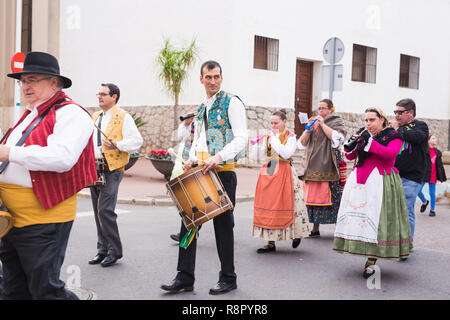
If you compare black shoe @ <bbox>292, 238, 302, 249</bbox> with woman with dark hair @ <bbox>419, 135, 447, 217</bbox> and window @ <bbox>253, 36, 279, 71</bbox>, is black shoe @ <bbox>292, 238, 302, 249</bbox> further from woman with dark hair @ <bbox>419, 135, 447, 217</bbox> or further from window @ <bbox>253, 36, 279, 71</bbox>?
window @ <bbox>253, 36, 279, 71</bbox>

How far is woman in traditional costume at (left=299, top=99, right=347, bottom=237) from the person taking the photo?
23.4ft

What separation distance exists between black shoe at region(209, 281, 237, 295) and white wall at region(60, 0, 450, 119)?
12123 millimetres

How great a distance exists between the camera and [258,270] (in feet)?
17.6

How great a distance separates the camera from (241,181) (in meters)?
13.5

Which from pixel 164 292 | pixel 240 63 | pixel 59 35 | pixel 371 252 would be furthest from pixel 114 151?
pixel 59 35

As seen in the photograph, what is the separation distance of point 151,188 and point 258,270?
22.4ft

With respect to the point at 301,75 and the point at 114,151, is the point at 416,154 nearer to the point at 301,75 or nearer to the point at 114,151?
the point at 114,151

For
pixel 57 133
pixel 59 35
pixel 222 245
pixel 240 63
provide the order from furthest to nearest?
pixel 59 35 < pixel 240 63 < pixel 222 245 < pixel 57 133

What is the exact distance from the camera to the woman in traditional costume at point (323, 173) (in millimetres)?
7145

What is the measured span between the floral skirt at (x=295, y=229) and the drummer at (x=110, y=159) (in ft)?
6.06

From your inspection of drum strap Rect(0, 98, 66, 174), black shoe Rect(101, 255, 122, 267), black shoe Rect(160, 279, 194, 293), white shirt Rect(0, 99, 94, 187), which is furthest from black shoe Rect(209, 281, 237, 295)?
drum strap Rect(0, 98, 66, 174)

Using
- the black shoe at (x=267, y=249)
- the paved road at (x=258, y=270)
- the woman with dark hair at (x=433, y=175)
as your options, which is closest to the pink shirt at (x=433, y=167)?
the woman with dark hair at (x=433, y=175)

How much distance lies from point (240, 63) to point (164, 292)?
1275 centimetres

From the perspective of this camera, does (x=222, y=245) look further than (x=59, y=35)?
No
